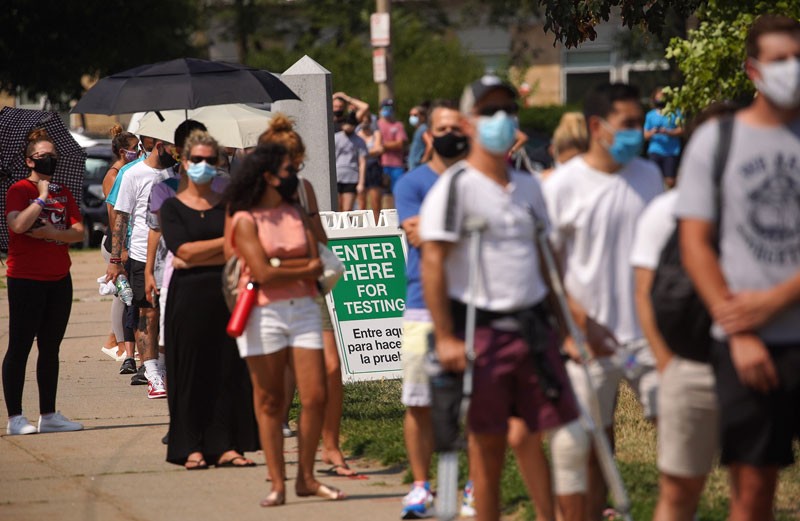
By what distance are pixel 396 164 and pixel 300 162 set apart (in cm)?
1640

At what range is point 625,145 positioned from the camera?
563 cm

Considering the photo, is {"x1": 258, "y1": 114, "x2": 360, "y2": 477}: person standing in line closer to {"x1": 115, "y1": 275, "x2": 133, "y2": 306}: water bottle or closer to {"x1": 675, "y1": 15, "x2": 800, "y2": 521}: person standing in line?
{"x1": 675, "y1": 15, "x2": 800, "y2": 521}: person standing in line

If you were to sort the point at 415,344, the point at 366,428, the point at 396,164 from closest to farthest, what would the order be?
the point at 415,344 < the point at 366,428 < the point at 396,164

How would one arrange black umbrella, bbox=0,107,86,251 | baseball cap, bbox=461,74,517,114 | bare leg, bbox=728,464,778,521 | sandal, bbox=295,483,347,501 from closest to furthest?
1. bare leg, bbox=728,464,778,521
2. baseball cap, bbox=461,74,517,114
3. sandal, bbox=295,483,347,501
4. black umbrella, bbox=0,107,86,251

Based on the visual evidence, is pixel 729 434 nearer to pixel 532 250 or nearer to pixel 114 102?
pixel 532 250

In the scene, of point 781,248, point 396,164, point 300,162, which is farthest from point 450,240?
point 396,164

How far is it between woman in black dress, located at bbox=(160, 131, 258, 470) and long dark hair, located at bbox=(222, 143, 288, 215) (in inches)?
31.6

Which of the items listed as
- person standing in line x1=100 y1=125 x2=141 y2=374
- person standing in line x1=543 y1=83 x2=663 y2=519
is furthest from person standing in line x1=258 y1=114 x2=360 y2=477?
person standing in line x1=100 y1=125 x2=141 y2=374

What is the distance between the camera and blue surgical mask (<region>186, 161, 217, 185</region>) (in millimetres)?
7941

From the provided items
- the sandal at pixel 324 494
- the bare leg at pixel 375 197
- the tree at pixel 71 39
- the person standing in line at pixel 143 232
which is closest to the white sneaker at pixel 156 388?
the person standing in line at pixel 143 232

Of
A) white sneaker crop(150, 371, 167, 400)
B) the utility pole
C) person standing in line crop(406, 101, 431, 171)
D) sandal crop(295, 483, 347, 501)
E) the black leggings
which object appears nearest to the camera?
sandal crop(295, 483, 347, 501)

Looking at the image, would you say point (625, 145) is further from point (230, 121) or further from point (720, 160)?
point (230, 121)

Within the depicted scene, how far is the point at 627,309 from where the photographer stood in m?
5.72

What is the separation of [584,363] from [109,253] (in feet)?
24.0
